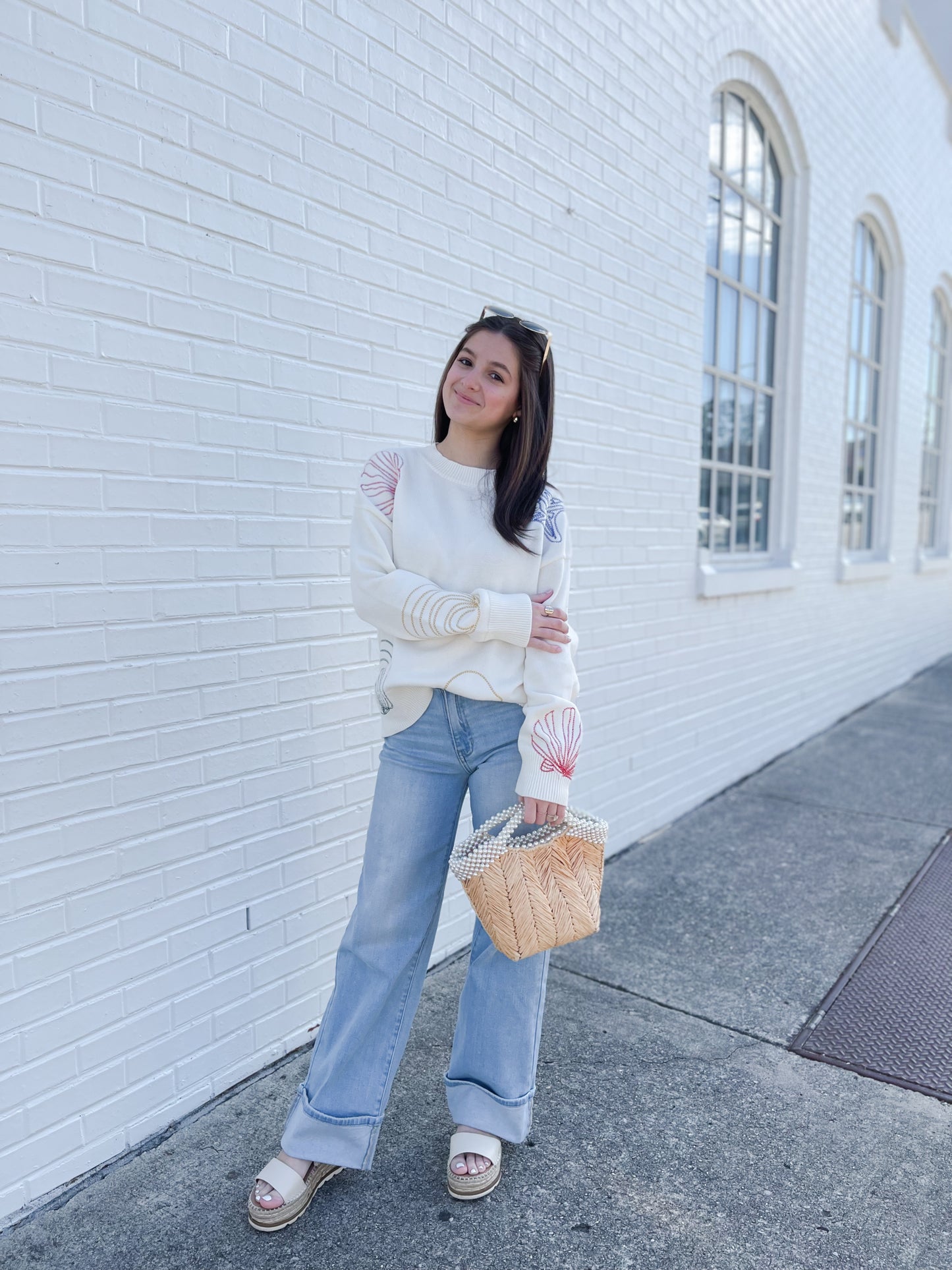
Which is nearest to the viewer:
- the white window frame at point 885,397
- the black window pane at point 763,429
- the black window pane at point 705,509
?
the black window pane at point 705,509

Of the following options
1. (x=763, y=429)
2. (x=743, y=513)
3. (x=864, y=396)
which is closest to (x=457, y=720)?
(x=743, y=513)

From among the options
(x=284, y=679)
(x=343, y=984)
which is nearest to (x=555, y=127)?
(x=284, y=679)

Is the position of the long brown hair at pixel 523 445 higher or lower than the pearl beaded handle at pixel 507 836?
higher

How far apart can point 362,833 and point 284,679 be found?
57 centimetres

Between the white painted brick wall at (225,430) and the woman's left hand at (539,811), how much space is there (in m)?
0.81

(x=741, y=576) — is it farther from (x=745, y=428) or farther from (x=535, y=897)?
(x=535, y=897)

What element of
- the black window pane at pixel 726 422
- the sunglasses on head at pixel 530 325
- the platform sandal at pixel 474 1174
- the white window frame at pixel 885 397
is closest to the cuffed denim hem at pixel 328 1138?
the platform sandal at pixel 474 1174

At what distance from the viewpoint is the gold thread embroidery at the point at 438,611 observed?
6.02 feet

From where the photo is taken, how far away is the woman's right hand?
1880 millimetres

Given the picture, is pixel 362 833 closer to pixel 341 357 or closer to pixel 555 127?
pixel 341 357

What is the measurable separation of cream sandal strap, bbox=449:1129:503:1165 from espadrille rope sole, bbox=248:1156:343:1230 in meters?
0.25

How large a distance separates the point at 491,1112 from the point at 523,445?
4.82 feet

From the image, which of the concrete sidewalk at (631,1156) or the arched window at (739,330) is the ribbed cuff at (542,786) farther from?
the arched window at (739,330)

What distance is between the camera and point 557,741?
186 cm
